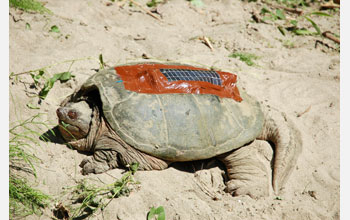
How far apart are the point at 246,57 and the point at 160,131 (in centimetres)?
327

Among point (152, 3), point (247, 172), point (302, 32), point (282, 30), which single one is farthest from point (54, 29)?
point (302, 32)

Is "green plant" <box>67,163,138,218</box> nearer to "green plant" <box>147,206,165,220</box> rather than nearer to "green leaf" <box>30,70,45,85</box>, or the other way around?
"green plant" <box>147,206,165,220</box>

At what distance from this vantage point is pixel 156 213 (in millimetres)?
3389

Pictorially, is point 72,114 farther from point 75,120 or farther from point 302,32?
point 302,32

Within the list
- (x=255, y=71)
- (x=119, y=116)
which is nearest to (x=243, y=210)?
(x=119, y=116)

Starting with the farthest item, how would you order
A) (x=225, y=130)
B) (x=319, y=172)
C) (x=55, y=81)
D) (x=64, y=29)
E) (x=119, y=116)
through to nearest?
1. (x=64, y=29)
2. (x=55, y=81)
3. (x=319, y=172)
4. (x=225, y=130)
5. (x=119, y=116)

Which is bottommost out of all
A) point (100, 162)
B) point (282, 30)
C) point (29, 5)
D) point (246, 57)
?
Answer: point (100, 162)

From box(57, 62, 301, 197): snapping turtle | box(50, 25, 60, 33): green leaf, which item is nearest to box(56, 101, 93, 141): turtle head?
box(57, 62, 301, 197): snapping turtle

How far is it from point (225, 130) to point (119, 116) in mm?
1474

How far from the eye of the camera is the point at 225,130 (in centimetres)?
392

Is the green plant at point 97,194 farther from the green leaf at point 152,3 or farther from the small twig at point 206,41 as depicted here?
the green leaf at point 152,3

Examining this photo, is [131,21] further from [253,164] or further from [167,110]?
[253,164]

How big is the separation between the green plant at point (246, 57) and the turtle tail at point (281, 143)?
1.48 m

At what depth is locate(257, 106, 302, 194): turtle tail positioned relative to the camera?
4180 millimetres
